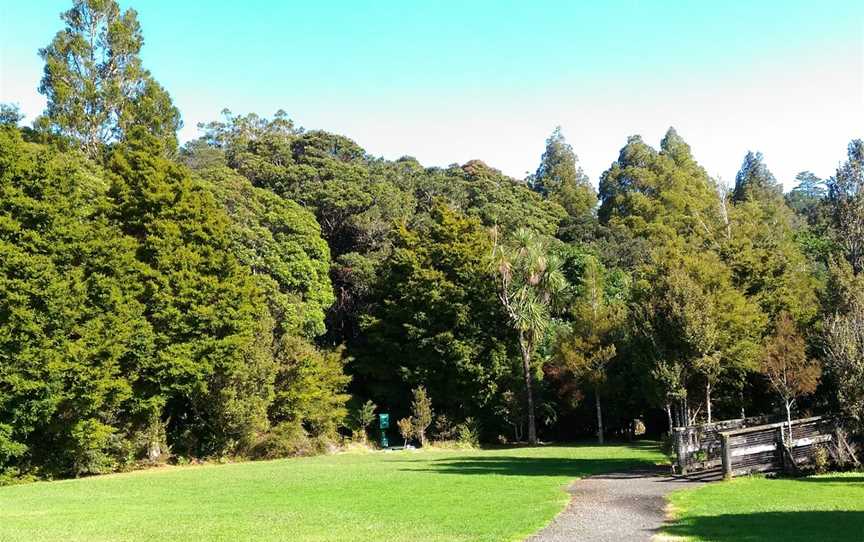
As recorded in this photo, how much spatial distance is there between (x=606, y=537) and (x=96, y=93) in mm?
44683

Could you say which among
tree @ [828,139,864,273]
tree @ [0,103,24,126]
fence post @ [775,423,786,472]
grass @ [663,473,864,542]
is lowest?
grass @ [663,473,864,542]

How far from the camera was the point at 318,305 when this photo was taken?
4506 cm

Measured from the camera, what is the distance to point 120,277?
31219mm

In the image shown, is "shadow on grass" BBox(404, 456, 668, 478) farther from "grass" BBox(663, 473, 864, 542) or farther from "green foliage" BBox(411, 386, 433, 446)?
"green foliage" BBox(411, 386, 433, 446)

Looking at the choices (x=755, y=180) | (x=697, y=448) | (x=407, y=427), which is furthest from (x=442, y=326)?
(x=755, y=180)

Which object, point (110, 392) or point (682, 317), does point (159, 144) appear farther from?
point (682, 317)

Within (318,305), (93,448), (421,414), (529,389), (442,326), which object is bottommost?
(93,448)

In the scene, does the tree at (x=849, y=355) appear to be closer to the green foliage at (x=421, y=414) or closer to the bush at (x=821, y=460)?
the bush at (x=821, y=460)

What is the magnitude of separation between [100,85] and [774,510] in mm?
46425

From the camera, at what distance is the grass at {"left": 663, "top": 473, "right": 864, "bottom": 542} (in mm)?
11031

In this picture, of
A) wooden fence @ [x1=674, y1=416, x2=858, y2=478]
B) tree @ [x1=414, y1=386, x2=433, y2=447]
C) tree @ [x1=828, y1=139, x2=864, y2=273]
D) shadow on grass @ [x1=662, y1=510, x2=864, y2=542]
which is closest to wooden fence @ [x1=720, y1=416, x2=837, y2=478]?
wooden fence @ [x1=674, y1=416, x2=858, y2=478]

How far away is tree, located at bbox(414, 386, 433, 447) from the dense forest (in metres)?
2.10

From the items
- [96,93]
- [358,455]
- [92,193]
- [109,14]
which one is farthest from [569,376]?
[109,14]

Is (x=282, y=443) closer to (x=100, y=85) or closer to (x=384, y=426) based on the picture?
(x=384, y=426)
